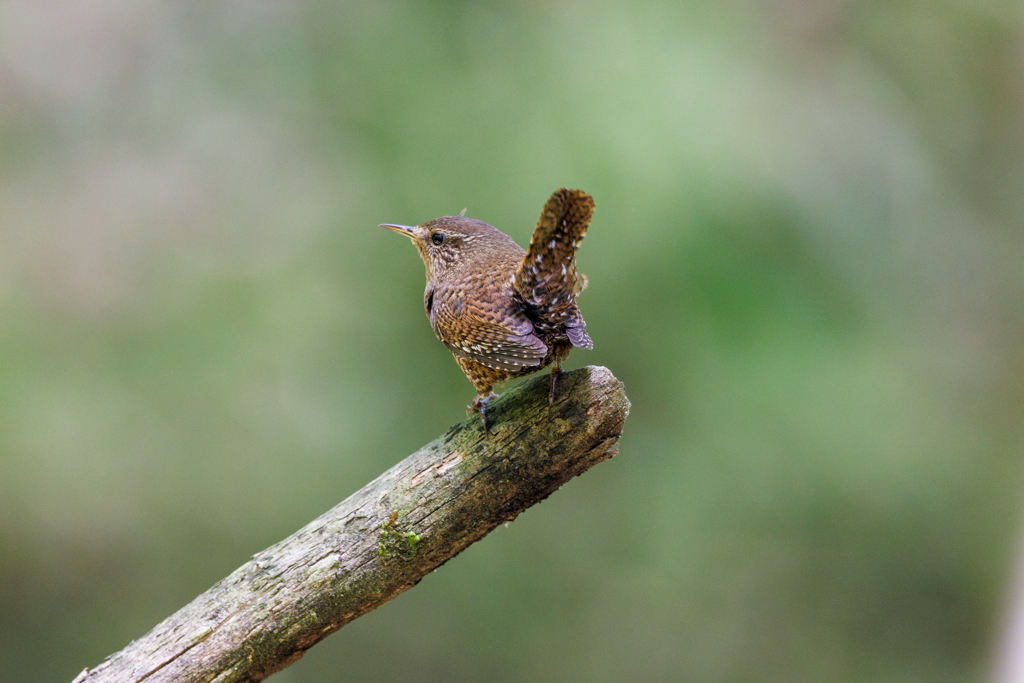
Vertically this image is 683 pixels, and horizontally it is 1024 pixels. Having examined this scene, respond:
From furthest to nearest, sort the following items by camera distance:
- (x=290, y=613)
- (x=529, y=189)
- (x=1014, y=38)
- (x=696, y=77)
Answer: (x=1014, y=38) < (x=696, y=77) < (x=529, y=189) < (x=290, y=613)

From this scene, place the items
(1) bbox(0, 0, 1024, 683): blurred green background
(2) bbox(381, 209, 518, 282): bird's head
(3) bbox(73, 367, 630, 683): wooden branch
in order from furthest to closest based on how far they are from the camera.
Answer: (1) bbox(0, 0, 1024, 683): blurred green background < (2) bbox(381, 209, 518, 282): bird's head < (3) bbox(73, 367, 630, 683): wooden branch

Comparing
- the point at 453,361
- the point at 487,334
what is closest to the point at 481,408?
the point at 487,334

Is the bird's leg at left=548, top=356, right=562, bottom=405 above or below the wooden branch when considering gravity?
above

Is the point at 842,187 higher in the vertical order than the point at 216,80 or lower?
lower

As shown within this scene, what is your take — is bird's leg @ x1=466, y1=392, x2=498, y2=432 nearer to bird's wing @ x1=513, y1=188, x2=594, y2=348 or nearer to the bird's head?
bird's wing @ x1=513, y1=188, x2=594, y2=348

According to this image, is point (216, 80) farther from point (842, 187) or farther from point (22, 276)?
point (842, 187)

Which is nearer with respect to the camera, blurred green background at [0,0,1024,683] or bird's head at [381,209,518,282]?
bird's head at [381,209,518,282]

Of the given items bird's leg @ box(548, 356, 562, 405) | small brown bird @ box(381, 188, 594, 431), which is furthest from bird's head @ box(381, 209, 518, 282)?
bird's leg @ box(548, 356, 562, 405)

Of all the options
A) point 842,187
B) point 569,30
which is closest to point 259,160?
point 569,30
